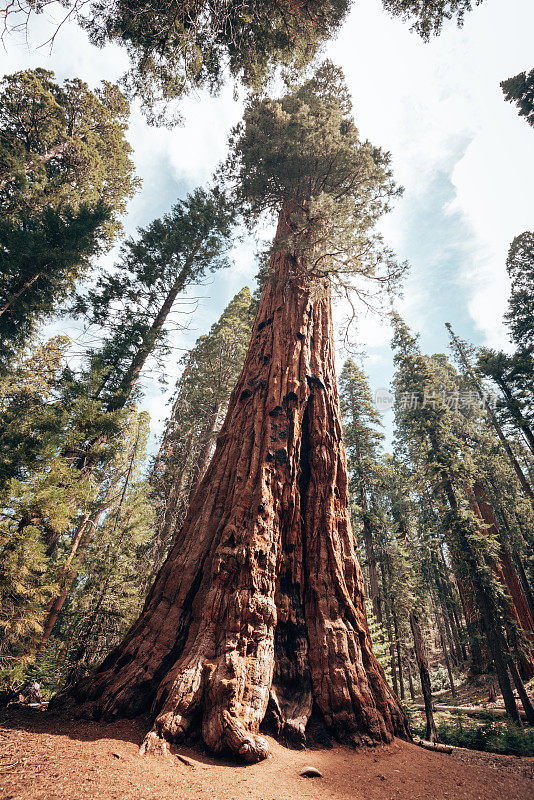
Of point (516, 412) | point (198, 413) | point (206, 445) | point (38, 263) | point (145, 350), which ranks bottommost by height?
point (206, 445)

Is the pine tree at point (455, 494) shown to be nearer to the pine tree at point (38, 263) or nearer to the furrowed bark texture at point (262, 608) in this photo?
the furrowed bark texture at point (262, 608)

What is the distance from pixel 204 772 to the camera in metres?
3.15

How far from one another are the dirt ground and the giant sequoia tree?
0.96ft

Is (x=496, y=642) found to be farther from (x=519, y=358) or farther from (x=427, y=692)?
(x=519, y=358)

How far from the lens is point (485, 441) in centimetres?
2116

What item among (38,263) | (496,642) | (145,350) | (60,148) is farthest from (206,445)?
(60,148)

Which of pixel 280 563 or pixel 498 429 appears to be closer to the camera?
pixel 280 563

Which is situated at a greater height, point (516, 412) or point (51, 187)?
point (51, 187)

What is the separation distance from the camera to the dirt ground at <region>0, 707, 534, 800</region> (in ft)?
8.51

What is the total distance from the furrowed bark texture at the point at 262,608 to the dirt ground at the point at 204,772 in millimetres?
291

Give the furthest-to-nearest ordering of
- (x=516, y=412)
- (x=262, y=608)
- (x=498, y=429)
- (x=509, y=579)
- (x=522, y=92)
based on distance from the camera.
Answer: (x=498, y=429) < (x=509, y=579) < (x=516, y=412) < (x=522, y=92) < (x=262, y=608)

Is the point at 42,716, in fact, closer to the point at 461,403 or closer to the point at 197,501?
the point at 197,501

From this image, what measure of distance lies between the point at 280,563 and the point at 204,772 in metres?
2.82

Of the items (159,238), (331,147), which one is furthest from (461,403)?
(159,238)
